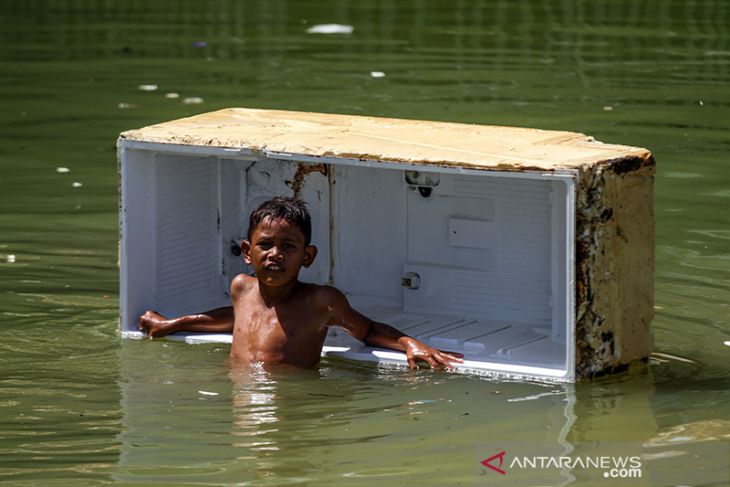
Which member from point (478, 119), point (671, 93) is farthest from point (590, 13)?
point (478, 119)

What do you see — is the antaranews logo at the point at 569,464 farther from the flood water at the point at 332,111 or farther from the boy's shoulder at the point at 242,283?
the boy's shoulder at the point at 242,283

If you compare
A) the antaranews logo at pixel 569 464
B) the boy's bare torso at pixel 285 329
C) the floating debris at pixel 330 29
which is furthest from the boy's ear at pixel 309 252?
the floating debris at pixel 330 29

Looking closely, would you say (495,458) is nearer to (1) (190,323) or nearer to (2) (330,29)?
(1) (190,323)

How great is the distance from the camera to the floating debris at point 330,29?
14984 mm

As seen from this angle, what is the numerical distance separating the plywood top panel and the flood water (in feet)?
2.84

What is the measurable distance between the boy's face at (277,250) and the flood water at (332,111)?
1.32ft

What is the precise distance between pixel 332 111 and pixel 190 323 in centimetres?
448

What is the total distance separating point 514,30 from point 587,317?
8822 millimetres

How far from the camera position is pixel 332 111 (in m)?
11.6

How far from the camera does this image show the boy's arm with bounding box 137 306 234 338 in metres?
7.25

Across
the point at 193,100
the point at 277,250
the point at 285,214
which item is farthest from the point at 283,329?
the point at 193,100

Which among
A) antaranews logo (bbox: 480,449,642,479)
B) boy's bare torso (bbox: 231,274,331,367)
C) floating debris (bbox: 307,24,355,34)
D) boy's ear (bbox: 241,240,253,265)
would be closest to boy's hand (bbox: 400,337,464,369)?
boy's bare torso (bbox: 231,274,331,367)

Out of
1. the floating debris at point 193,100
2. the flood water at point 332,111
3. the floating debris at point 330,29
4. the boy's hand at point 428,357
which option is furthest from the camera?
the floating debris at point 330,29

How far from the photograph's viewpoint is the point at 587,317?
6.30m
